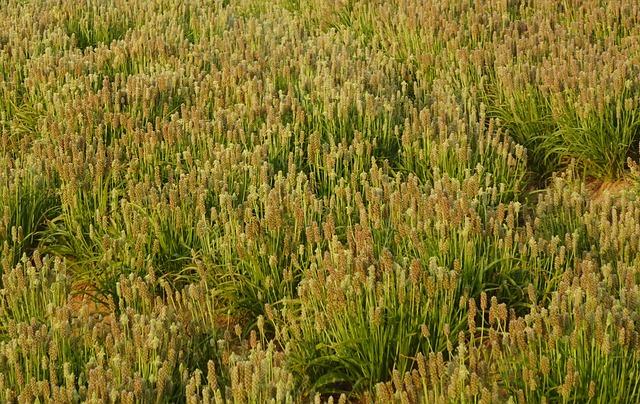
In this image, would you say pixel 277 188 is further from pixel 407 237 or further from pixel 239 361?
pixel 239 361

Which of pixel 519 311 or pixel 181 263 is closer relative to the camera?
pixel 519 311

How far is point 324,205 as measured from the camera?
4895mm

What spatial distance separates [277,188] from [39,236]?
132 cm

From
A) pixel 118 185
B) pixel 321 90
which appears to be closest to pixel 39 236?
pixel 118 185

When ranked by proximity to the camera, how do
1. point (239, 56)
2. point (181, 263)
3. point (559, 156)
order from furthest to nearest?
point (239, 56)
point (559, 156)
point (181, 263)

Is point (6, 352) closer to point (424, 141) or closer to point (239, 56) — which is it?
point (424, 141)

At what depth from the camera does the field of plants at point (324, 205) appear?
3510 mm

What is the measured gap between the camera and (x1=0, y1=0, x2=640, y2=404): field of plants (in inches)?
138

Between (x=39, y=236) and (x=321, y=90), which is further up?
(x=321, y=90)

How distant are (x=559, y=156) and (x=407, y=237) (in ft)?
5.85

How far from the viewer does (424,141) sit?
17.6 feet

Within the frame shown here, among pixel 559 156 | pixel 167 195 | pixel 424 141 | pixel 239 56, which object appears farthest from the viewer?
pixel 239 56

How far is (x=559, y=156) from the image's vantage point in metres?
5.75

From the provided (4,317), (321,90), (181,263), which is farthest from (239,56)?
(4,317)
